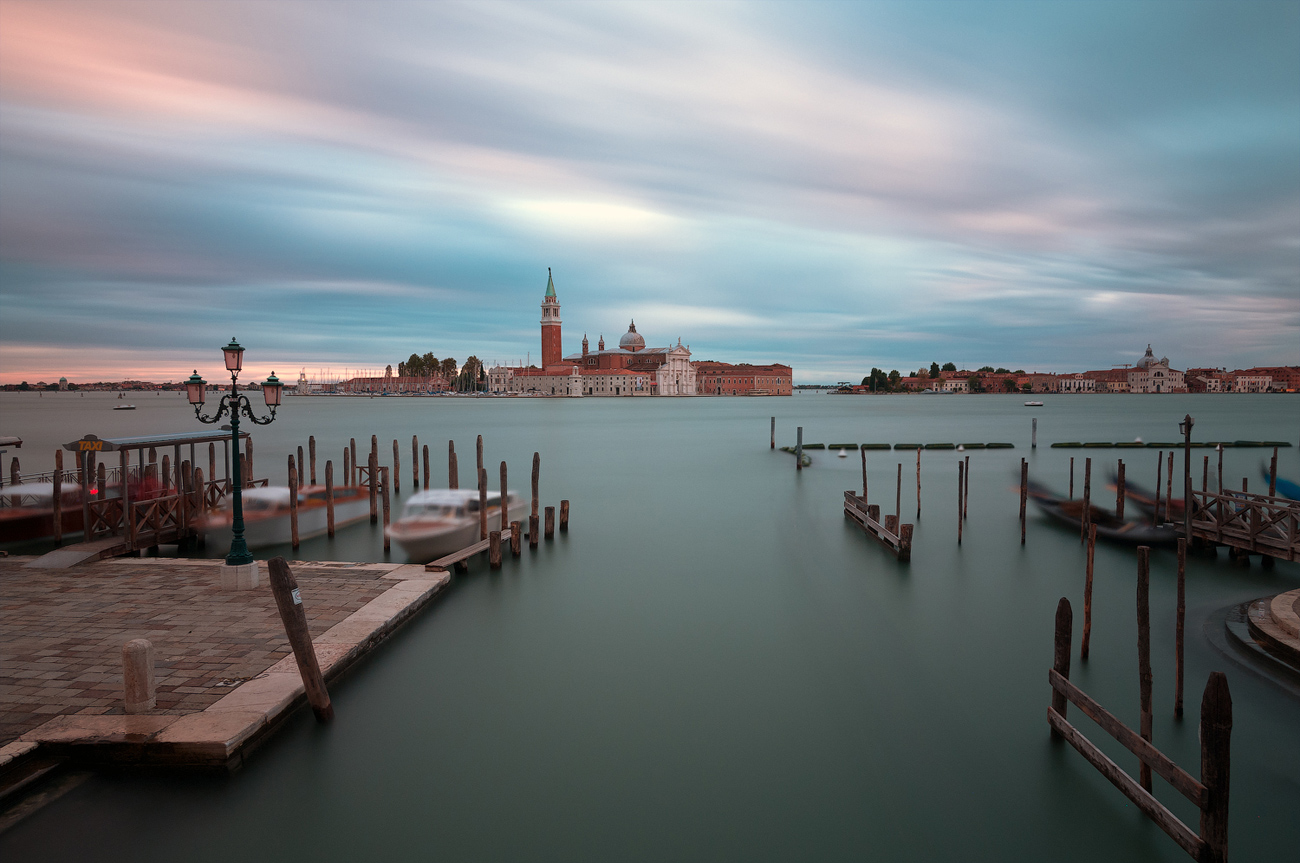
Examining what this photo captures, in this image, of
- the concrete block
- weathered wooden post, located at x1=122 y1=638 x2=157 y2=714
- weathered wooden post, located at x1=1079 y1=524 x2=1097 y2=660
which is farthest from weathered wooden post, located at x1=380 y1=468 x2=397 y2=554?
weathered wooden post, located at x1=1079 y1=524 x2=1097 y2=660

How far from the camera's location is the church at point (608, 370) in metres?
110

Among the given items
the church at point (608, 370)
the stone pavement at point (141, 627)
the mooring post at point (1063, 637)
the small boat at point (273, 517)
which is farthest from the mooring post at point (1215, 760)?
the church at point (608, 370)

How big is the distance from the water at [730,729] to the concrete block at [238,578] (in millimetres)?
1578

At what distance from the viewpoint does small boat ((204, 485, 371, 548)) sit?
1062 centimetres

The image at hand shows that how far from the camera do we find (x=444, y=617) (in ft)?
26.3

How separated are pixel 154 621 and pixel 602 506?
37.2 ft

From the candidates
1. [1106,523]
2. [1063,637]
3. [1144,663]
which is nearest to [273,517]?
[1063,637]

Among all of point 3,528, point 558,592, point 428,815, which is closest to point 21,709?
point 428,815

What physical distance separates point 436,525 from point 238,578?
350 cm

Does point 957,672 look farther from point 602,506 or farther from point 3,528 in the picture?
point 3,528

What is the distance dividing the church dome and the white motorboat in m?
106

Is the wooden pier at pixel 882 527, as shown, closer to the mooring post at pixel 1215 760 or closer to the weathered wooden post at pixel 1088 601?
the weathered wooden post at pixel 1088 601

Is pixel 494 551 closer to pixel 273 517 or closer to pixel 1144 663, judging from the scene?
pixel 273 517

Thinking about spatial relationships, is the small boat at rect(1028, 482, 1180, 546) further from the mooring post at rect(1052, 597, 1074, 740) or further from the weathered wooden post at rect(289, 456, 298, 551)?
the weathered wooden post at rect(289, 456, 298, 551)
